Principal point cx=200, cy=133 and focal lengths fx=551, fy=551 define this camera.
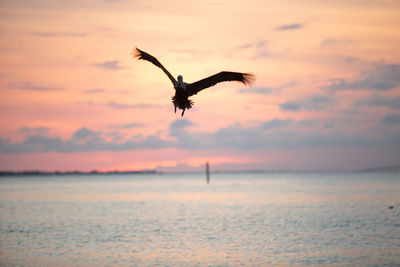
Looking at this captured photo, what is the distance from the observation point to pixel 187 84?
16250 millimetres

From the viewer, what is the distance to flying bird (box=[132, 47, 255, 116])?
613 inches

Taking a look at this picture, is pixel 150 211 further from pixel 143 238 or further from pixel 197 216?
pixel 143 238

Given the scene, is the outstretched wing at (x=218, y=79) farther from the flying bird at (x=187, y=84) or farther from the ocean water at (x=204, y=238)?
the ocean water at (x=204, y=238)

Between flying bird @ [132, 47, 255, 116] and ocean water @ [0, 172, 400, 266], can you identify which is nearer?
flying bird @ [132, 47, 255, 116]

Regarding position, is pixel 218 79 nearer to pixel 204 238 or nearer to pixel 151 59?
pixel 151 59

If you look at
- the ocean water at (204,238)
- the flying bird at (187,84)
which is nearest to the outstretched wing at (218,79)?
the flying bird at (187,84)

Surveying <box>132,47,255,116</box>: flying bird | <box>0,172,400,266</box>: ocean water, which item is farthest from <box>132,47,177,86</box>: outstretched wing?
<box>0,172,400,266</box>: ocean water

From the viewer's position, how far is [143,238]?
39.9m

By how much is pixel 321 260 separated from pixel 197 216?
26579 millimetres

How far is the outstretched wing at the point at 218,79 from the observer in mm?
16391

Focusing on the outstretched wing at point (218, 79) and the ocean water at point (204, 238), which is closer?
the outstretched wing at point (218, 79)

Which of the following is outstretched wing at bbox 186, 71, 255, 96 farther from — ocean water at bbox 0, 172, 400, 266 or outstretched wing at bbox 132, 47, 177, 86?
ocean water at bbox 0, 172, 400, 266

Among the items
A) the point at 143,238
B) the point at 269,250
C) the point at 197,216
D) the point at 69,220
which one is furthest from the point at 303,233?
the point at 69,220

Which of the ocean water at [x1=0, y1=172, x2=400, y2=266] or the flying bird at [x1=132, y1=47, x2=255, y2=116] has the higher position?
the flying bird at [x1=132, y1=47, x2=255, y2=116]
